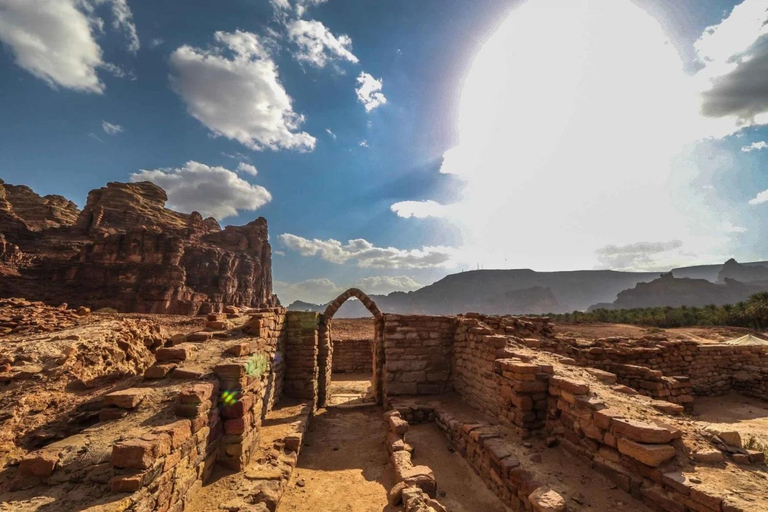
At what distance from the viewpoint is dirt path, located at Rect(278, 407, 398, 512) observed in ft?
18.2

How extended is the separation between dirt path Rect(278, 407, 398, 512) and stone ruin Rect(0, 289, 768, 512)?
0.37m

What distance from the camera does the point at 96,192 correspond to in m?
71.2

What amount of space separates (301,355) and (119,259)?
181 ft

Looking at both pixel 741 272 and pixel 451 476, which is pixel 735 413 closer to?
pixel 451 476

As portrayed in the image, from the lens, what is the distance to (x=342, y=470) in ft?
22.5

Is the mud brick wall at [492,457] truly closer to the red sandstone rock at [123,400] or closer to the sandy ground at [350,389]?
the sandy ground at [350,389]

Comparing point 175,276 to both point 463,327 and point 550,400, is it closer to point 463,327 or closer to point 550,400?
point 463,327

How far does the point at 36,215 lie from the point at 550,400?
285 ft

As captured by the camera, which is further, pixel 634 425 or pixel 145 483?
pixel 634 425

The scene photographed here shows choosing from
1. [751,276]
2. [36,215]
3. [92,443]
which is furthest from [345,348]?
[751,276]

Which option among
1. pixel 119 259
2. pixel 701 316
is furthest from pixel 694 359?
pixel 119 259

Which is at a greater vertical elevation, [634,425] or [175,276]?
[175,276]

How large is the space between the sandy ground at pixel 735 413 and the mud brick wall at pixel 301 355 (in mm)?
11148

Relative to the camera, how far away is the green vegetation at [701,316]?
30.0 m
